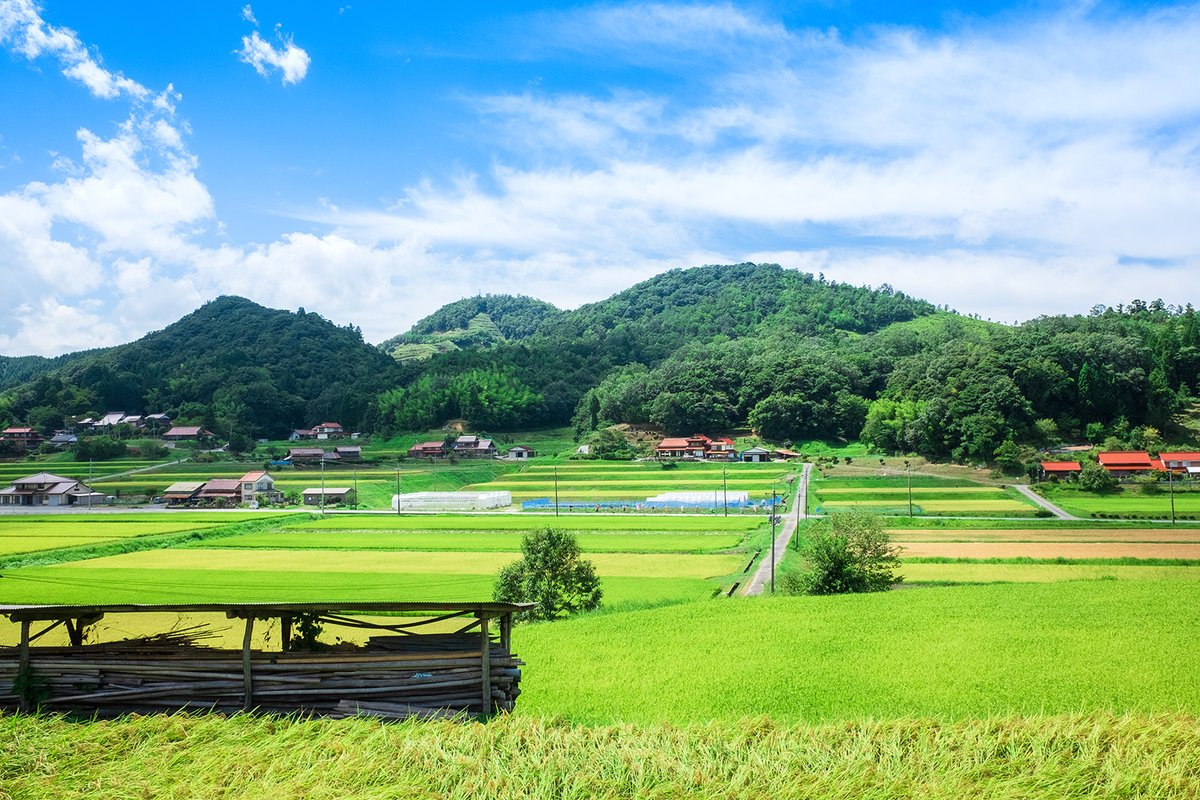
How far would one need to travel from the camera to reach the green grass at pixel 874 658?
447 inches

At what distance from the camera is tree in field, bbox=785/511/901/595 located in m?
23.5

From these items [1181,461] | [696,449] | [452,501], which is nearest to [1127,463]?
[1181,461]

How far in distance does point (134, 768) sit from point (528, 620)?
14.4m

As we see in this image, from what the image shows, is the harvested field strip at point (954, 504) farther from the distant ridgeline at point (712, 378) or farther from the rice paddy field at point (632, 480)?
the distant ridgeline at point (712, 378)

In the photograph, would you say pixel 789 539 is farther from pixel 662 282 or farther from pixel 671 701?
pixel 662 282

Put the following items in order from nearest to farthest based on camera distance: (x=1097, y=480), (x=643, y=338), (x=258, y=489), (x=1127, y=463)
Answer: (x=1097, y=480) < (x=1127, y=463) < (x=258, y=489) < (x=643, y=338)

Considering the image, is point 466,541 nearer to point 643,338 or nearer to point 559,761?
point 559,761

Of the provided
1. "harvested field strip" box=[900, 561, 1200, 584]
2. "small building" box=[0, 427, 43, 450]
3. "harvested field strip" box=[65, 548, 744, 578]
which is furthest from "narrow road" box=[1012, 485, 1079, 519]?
"small building" box=[0, 427, 43, 450]

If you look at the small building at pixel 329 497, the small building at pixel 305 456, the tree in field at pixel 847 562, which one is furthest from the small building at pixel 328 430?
the tree in field at pixel 847 562

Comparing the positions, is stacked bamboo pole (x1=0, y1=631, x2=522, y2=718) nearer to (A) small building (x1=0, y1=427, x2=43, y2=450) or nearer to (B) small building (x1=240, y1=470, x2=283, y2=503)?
(B) small building (x1=240, y1=470, x2=283, y2=503)

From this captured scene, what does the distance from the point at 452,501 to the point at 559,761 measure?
47571mm

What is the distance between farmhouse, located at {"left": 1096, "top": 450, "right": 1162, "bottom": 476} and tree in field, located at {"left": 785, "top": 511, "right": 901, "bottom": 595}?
133 feet

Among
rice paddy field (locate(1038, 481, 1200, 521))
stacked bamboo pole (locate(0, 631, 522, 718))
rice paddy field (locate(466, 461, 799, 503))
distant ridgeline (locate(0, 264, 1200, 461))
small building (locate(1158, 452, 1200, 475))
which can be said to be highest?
distant ridgeline (locate(0, 264, 1200, 461))

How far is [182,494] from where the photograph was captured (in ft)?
194
